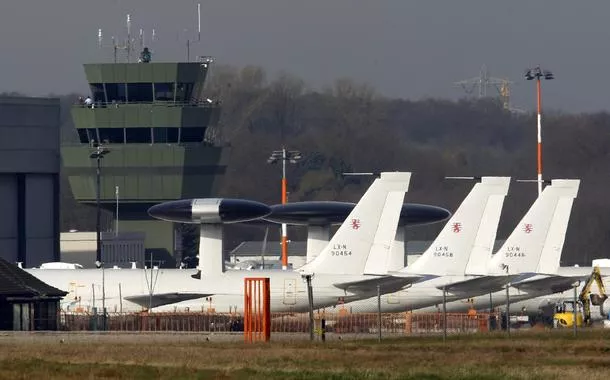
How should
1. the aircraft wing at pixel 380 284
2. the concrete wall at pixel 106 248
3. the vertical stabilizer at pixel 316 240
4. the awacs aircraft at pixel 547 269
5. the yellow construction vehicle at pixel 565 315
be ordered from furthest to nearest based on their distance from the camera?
the concrete wall at pixel 106 248 → the vertical stabilizer at pixel 316 240 → the awacs aircraft at pixel 547 269 → the yellow construction vehicle at pixel 565 315 → the aircraft wing at pixel 380 284

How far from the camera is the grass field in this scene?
4184 centimetres

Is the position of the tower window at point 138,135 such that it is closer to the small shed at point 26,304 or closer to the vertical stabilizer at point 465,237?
the vertical stabilizer at point 465,237

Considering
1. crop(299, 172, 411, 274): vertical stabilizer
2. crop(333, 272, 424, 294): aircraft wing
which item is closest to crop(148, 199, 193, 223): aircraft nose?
crop(299, 172, 411, 274): vertical stabilizer

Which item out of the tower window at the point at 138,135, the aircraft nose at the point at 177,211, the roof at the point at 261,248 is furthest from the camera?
the roof at the point at 261,248

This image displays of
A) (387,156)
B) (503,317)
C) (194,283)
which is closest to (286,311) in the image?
(194,283)

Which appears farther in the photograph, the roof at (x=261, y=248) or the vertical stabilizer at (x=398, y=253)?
the roof at (x=261, y=248)

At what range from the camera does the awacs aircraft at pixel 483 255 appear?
7744 cm

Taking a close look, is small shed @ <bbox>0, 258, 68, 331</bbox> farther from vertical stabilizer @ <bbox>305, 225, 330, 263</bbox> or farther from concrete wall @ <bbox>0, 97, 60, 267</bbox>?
concrete wall @ <bbox>0, 97, 60, 267</bbox>

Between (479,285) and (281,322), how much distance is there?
9784mm

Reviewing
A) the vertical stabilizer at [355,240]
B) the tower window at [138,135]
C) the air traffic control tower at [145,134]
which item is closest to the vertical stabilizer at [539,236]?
the vertical stabilizer at [355,240]

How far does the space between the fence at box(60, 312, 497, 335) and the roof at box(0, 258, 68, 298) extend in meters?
2.39

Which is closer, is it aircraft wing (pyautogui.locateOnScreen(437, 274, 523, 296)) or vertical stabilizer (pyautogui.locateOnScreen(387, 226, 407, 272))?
aircraft wing (pyautogui.locateOnScreen(437, 274, 523, 296))

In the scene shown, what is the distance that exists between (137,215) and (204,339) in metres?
71.0

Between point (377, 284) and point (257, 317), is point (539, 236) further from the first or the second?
point (257, 317)
